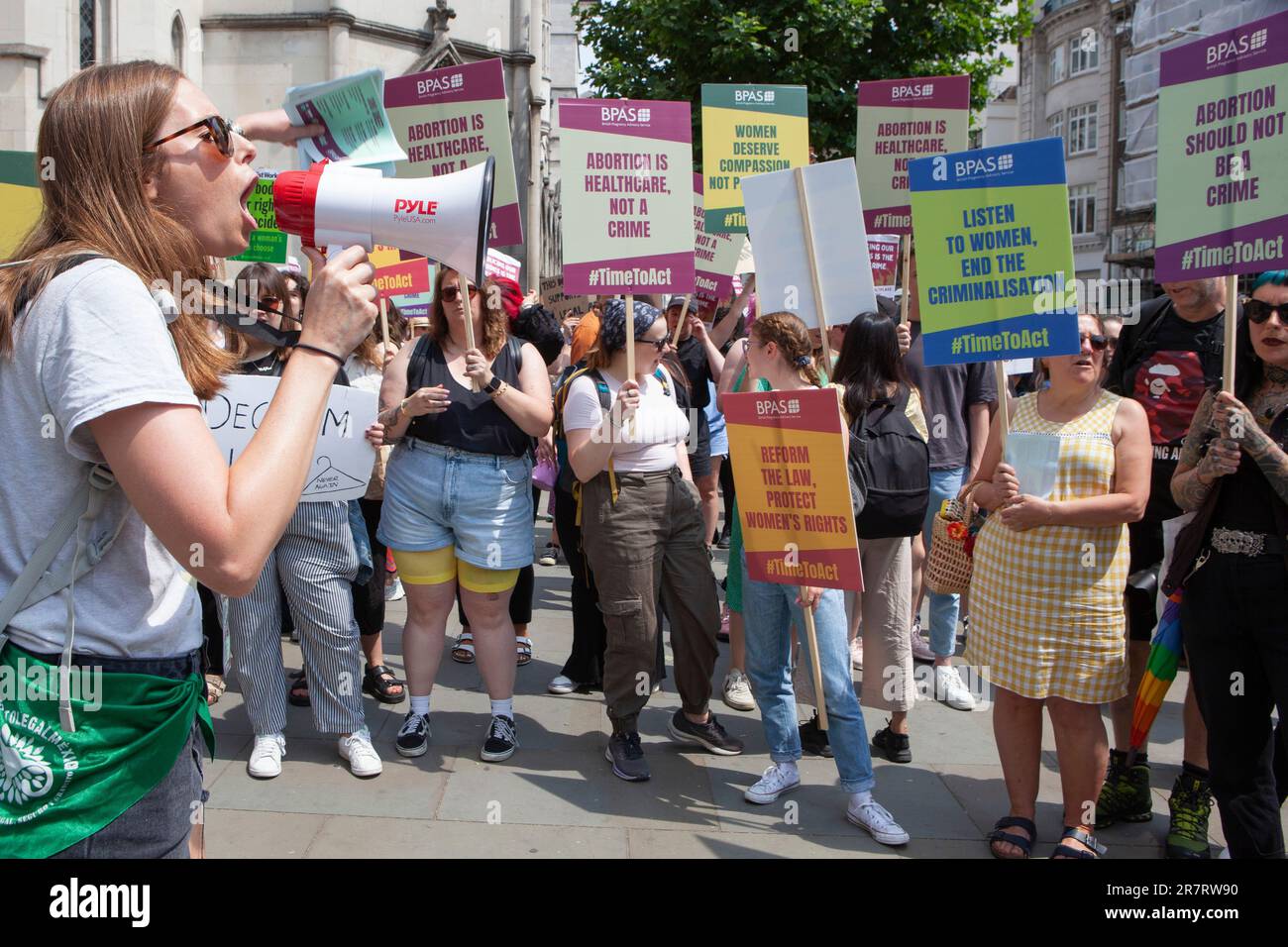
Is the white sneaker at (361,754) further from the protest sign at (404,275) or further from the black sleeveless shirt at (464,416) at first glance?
the protest sign at (404,275)

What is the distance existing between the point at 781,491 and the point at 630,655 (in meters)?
1.05

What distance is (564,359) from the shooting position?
31.8 feet

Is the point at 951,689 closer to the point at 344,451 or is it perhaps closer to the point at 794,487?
the point at 794,487

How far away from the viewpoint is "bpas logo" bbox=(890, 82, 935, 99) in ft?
21.6

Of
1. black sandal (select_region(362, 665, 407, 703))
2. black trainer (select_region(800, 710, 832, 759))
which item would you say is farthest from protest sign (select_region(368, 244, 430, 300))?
black trainer (select_region(800, 710, 832, 759))

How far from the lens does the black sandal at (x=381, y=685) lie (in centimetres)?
571

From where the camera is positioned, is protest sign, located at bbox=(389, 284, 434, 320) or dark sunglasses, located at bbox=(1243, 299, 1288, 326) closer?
dark sunglasses, located at bbox=(1243, 299, 1288, 326)

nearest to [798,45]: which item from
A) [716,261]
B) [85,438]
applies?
[716,261]

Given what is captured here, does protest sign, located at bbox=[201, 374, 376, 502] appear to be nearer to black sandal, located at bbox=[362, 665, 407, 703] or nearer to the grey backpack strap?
black sandal, located at bbox=[362, 665, 407, 703]

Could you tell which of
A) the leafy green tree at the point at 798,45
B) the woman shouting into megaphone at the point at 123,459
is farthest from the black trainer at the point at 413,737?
the leafy green tree at the point at 798,45

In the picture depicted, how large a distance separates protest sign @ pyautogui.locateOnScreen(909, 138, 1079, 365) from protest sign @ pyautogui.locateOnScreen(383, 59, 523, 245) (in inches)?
82.3

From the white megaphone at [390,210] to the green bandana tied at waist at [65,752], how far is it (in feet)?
2.72

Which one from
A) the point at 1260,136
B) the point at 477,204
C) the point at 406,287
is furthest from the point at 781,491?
the point at 406,287
